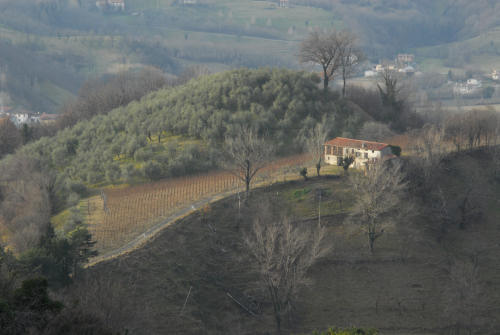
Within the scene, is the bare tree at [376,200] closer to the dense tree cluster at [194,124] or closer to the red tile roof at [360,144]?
the red tile roof at [360,144]

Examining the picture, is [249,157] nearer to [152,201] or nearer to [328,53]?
[152,201]

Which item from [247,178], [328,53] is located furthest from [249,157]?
[328,53]

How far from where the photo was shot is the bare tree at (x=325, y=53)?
59.9 metres

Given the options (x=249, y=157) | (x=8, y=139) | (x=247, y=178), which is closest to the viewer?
(x=247, y=178)

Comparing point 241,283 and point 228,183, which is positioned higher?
point 228,183

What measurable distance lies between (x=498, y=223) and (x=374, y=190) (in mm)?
11960

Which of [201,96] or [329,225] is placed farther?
[201,96]

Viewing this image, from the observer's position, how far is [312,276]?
116 ft

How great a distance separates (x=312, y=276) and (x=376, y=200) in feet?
22.8

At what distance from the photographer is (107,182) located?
47.2 m

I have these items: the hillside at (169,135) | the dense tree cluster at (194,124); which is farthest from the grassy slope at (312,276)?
the dense tree cluster at (194,124)

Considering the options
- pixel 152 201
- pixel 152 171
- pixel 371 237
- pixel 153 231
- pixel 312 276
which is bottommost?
pixel 312 276

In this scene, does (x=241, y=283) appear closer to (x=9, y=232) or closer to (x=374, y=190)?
(x=374, y=190)

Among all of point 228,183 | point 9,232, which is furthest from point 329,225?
point 9,232
